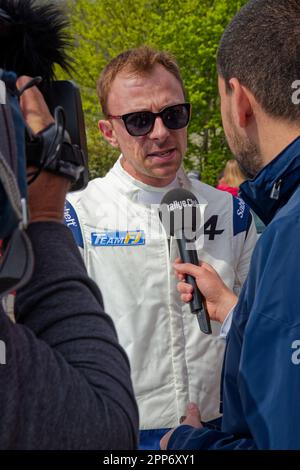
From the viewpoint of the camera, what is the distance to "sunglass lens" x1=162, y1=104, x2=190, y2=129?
9.40 feet

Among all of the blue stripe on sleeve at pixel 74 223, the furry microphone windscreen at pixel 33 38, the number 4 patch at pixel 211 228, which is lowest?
the number 4 patch at pixel 211 228

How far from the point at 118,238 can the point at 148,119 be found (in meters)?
0.54

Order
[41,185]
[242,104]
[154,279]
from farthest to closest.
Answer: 1. [154,279]
2. [242,104]
3. [41,185]

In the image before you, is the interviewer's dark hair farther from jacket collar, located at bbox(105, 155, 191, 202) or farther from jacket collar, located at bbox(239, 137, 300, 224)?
jacket collar, located at bbox(105, 155, 191, 202)

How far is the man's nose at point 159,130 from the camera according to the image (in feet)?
9.39

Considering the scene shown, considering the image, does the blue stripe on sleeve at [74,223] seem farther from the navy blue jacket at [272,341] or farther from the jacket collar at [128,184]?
the navy blue jacket at [272,341]

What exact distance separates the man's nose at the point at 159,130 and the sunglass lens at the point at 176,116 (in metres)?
A: 0.02

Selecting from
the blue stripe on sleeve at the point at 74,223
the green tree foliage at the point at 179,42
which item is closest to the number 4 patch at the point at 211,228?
the blue stripe on sleeve at the point at 74,223

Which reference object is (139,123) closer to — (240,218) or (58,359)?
(240,218)

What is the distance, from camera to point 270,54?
1.80m

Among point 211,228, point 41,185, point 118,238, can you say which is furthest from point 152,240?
point 41,185

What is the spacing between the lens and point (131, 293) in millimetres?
2654

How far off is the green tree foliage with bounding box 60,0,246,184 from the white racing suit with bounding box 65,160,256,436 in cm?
1767

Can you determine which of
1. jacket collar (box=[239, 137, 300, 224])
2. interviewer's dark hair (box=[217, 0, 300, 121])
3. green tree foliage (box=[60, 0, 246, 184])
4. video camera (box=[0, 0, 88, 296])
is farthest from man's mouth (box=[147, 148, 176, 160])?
green tree foliage (box=[60, 0, 246, 184])
